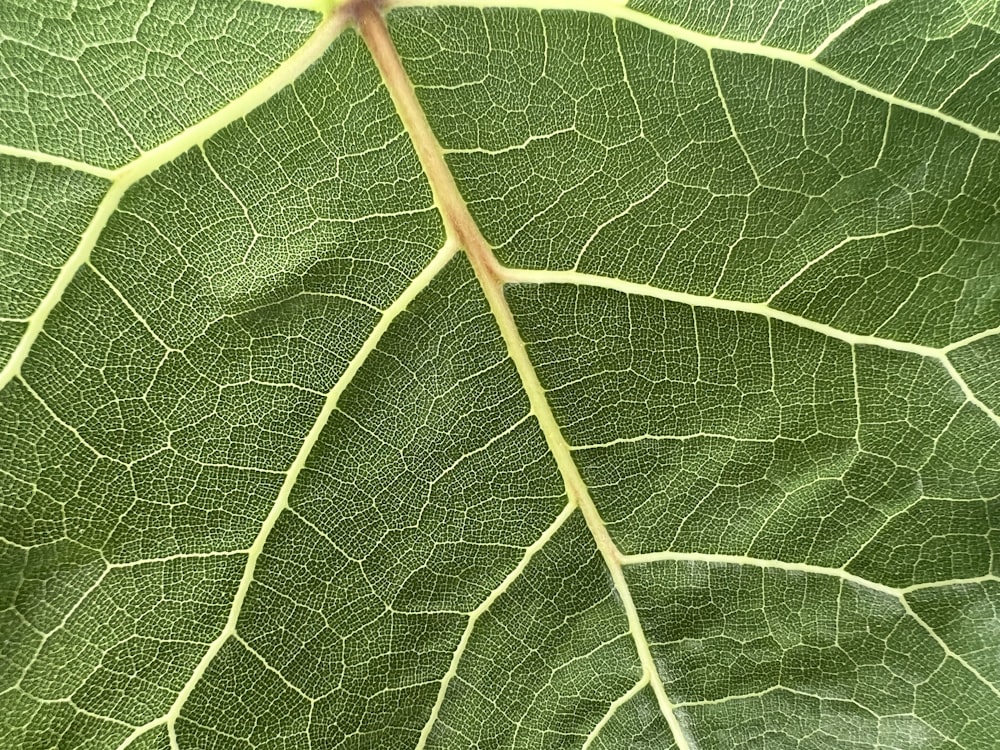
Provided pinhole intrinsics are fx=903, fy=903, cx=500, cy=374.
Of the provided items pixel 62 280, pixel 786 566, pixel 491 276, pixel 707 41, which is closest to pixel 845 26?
pixel 707 41

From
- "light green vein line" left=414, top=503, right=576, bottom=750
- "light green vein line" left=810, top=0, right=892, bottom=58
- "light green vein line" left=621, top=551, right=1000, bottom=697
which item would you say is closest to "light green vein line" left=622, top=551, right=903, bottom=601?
"light green vein line" left=621, top=551, right=1000, bottom=697

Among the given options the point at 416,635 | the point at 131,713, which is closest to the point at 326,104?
the point at 416,635

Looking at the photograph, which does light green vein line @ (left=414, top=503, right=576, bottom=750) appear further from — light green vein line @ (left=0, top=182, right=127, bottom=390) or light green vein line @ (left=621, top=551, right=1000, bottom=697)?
light green vein line @ (left=0, top=182, right=127, bottom=390)

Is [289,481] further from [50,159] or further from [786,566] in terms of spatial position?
[786,566]

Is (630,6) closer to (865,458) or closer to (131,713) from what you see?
(865,458)

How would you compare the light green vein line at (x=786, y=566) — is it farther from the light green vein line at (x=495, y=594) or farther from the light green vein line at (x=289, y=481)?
the light green vein line at (x=289, y=481)
